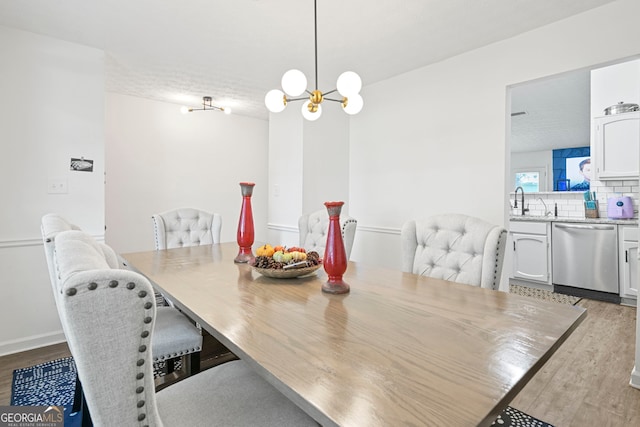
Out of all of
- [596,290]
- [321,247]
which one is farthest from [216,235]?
[596,290]

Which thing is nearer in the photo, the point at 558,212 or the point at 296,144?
the point at 296,144

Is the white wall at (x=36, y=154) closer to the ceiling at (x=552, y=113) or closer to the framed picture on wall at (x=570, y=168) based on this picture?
the ceiling at (x=552, y=113)

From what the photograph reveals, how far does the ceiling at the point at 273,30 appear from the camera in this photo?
2.11m

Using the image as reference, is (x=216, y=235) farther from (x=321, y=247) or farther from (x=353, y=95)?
(x=353, y=95)

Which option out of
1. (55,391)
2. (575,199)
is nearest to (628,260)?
(575,199)

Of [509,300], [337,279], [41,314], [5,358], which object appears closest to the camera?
[509,300]

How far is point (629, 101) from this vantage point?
358 cm

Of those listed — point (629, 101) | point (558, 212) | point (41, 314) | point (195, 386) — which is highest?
point (629, 101)

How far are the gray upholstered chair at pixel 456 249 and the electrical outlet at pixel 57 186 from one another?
264cm

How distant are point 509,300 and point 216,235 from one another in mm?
2335

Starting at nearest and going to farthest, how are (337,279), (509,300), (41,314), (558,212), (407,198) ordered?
(509,300) < (337,279) < (41,314) < (407,198) < (558,212)

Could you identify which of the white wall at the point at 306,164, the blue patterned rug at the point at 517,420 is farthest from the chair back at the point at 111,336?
the white wall at the point at 306,164

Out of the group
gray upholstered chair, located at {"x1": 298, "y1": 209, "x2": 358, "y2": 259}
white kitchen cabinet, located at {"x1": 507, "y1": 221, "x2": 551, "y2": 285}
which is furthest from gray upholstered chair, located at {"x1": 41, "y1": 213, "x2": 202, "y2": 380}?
white kitchen cabinet, located at {"x1": 507, "y1": 221, "x2": 551, "y2": 285}

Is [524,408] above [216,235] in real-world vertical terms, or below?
below
